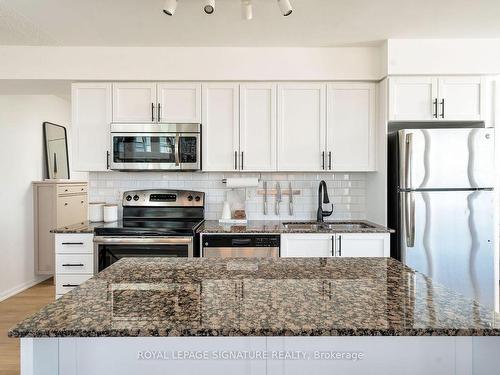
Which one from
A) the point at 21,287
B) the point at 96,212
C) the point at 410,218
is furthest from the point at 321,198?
the point at 21,287

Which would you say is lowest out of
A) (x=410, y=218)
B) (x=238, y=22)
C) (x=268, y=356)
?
(x=268, y=356)

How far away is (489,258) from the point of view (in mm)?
2814

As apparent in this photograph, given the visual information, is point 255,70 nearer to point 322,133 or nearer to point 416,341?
point 322,133

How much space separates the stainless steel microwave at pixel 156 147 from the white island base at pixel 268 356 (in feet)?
7.11

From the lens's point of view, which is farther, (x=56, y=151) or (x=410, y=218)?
(x=56, y=151)

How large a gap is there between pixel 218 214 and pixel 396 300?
2516mm

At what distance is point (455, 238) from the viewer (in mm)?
2799

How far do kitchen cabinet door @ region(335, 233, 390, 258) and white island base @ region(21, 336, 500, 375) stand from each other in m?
1.85

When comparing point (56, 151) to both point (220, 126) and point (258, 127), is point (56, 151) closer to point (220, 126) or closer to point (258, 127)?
point (220, 126)

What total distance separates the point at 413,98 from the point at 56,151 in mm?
4614

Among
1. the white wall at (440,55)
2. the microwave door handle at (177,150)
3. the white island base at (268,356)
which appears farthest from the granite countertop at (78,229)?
the white wall at (440,55)

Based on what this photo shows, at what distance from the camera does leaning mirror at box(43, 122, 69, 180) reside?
190 inches

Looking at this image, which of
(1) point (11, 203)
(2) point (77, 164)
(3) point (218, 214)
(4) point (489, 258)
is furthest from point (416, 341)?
(1) point (11, 203)

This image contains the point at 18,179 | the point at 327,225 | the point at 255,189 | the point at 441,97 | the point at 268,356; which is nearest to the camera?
the point at 268,356
